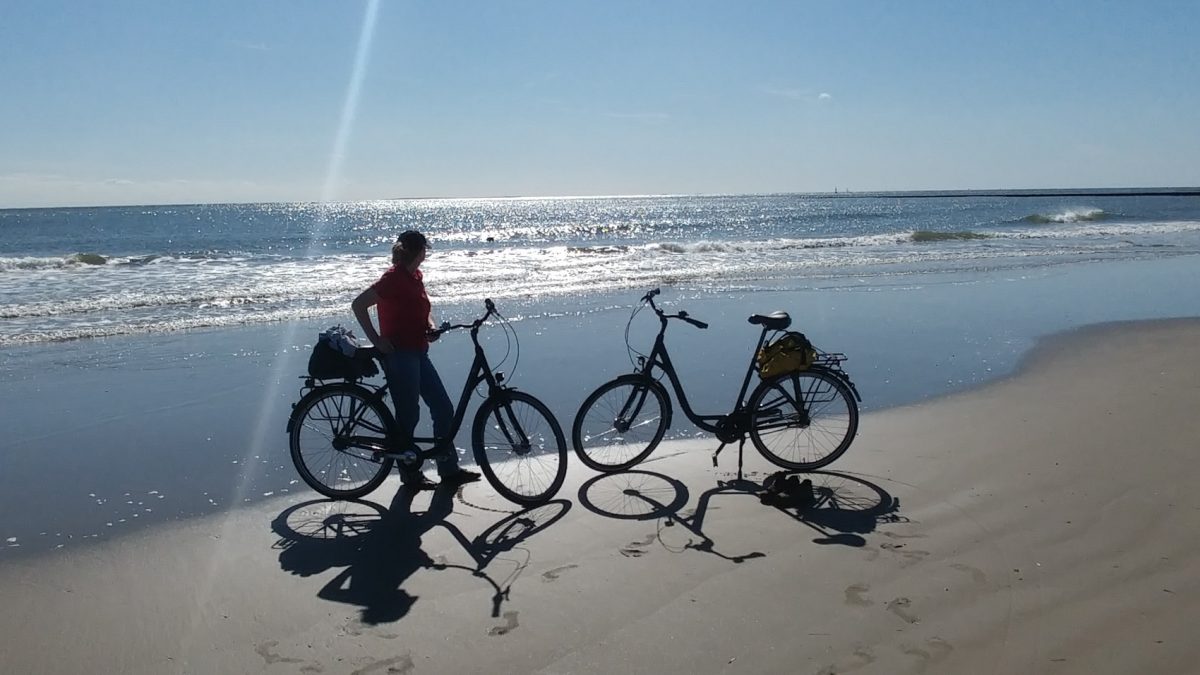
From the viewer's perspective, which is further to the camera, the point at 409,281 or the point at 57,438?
the point at 57,438

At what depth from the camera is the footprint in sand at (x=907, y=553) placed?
4496 millimetres

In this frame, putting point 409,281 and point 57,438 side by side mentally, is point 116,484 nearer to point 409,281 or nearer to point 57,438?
point 57,438

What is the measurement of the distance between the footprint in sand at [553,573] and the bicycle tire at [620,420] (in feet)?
5.46

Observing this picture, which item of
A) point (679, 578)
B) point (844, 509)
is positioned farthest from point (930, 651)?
point (844, 509)

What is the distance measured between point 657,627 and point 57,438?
5.62 m

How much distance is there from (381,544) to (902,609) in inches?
109

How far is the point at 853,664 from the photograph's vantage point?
3.53 meters

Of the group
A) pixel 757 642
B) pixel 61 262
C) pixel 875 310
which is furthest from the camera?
pixel 61 262

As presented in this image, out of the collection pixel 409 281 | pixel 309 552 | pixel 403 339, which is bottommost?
pixel 309 552

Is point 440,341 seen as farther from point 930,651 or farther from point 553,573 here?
point 930,651

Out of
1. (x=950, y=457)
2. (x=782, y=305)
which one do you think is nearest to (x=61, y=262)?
(x=782, y=305)

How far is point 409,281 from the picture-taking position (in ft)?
19.2

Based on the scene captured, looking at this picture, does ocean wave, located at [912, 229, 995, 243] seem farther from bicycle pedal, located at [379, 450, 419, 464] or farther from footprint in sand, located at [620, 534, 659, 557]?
footprint in sand, located at [620, 534, 659, 557]

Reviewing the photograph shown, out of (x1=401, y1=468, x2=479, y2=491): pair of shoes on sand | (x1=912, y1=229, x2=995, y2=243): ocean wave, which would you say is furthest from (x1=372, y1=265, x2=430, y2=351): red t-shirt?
(x1=912, y1=229, x2=995, y2=243): ocean wave
